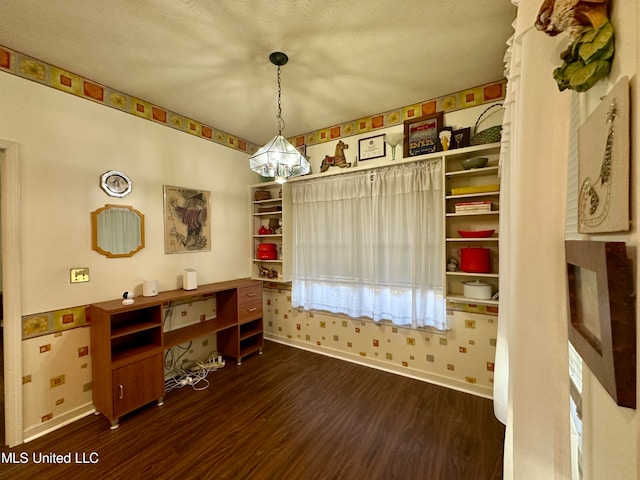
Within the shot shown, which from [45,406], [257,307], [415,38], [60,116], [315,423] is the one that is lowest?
[315,423]

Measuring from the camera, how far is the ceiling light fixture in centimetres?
177

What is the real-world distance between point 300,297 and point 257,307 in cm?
54

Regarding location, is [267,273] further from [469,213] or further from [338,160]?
[469,213]

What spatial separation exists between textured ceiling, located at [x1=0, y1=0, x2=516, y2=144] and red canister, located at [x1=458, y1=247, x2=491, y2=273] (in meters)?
1.47

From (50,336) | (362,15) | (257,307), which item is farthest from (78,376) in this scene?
(362,15)

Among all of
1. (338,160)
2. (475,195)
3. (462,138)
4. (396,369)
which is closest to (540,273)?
(475,195)

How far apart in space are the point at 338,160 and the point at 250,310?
6.75ft

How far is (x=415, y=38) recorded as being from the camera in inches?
67.7

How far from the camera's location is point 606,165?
481 mm

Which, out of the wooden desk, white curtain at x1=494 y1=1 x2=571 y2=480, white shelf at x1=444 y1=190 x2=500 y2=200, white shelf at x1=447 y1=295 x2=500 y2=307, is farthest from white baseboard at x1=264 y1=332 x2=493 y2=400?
white curtain at x1=494 y1=1 x2=571 y2=480

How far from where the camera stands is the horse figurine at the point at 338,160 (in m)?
2.97

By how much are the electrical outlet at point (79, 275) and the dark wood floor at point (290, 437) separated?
43.1 inches

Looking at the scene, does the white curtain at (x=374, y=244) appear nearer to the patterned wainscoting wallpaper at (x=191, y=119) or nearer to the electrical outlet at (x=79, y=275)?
the patterned wainscoting wallpaper at (x=191, y=119)

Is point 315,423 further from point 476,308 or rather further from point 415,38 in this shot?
point 415,38
